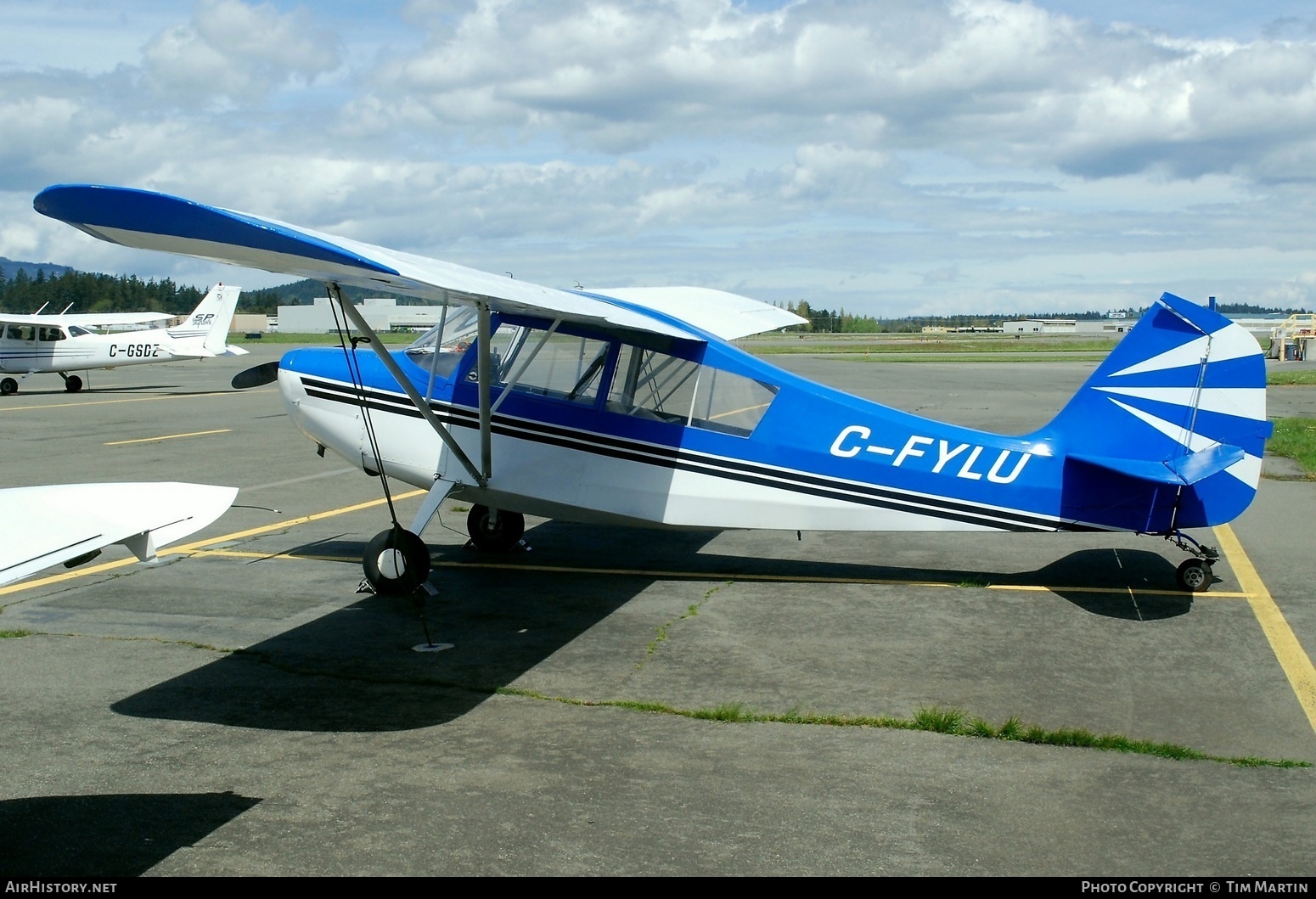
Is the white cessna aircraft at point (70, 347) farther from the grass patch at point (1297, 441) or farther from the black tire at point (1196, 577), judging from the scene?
the black tire at point (1196, 577)

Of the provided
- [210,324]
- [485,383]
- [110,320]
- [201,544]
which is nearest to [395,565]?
[485,383]

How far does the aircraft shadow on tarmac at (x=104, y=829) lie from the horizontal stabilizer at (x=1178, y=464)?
19.8 feet

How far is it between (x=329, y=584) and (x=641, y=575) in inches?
98.8

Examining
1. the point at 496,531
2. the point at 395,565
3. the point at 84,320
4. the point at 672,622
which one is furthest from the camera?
the point at 84,320

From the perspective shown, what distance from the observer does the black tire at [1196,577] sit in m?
8.06

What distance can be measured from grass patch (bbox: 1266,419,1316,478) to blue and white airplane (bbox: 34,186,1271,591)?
27.1 feet

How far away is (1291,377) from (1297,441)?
2220 cm

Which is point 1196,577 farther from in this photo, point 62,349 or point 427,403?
point 62,349

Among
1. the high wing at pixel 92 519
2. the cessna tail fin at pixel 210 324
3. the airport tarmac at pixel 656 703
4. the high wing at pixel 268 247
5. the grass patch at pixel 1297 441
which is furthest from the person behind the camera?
the cessna tail fin at pixel 210 324

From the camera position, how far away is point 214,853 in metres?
3.93

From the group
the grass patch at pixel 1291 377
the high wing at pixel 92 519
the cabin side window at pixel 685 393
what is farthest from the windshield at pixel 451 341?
the grass patch at pixel 1291 377

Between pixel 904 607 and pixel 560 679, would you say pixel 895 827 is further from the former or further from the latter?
pixel 904 607

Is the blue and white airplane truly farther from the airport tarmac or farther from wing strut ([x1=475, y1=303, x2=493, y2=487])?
the airport tarmac

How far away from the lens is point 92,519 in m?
3.54
